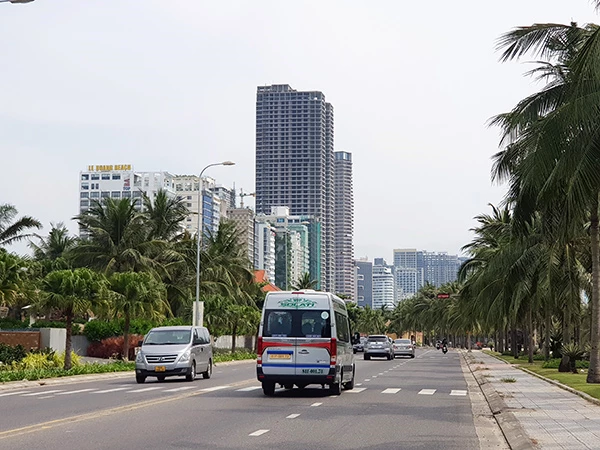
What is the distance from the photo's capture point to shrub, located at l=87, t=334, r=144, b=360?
5094cm

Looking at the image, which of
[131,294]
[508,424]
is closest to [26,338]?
[131,294]

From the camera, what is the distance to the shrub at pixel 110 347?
50.9m

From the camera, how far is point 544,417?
1755cm

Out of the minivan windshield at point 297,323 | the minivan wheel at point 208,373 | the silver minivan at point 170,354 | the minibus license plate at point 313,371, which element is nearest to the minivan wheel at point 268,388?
the minibus license plate at point 313,371

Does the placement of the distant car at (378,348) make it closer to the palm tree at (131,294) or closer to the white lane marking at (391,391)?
the palm tree at (131,294)

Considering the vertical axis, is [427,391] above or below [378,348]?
below

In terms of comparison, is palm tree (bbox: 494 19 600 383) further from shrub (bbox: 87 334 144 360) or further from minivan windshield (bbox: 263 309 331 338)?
shrub (bbox: 87 334 144 360)

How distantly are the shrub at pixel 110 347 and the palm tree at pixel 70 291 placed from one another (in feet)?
49.6

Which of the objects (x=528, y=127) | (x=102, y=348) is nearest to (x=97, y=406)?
(x=528, y=127)

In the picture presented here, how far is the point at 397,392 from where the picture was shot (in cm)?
2638

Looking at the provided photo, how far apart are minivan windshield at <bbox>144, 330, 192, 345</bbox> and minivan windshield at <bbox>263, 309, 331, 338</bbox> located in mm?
7620

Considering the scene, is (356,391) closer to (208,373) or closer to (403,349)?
(208,373)

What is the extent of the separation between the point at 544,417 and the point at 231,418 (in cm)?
597

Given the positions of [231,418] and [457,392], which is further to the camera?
[457,392]
